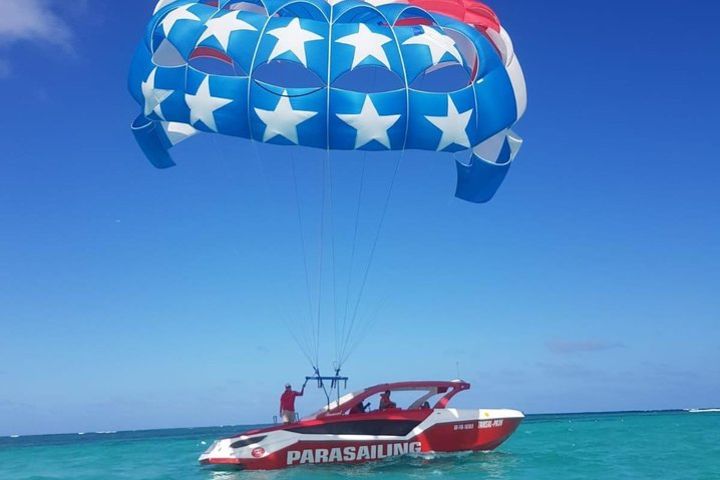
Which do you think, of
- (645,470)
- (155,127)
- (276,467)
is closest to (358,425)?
(276,467)

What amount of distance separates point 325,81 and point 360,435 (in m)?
7.26

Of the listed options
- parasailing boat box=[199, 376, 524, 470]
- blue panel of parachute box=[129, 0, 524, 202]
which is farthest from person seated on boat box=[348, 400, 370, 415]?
blue panel of parachute box=[129, 0, 524, 202]

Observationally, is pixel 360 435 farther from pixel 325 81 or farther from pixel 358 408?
pixel 325 81

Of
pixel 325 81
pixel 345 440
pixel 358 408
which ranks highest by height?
pixel 325 81

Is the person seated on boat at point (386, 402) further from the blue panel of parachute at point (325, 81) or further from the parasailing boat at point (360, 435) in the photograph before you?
the blue panel of parachute at point (325, 81)

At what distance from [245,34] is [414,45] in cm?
288

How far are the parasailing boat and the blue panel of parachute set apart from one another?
17.0 ft

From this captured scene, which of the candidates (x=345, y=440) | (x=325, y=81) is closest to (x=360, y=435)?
(x=345, y=440)

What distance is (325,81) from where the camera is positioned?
1197cm

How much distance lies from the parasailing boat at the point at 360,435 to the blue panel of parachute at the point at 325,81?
517 cm

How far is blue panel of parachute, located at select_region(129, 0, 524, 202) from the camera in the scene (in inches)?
471

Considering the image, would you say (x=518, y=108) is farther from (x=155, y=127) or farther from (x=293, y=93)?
(x=155, y=127)

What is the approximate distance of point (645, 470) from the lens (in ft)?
51.5

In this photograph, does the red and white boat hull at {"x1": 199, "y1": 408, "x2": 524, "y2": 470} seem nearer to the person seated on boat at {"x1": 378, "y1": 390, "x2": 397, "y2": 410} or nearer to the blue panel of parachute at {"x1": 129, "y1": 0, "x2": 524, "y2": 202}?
the person seated on boat at {"x1": 378, "y1": 390, "x2": 397, "y2": 410}
